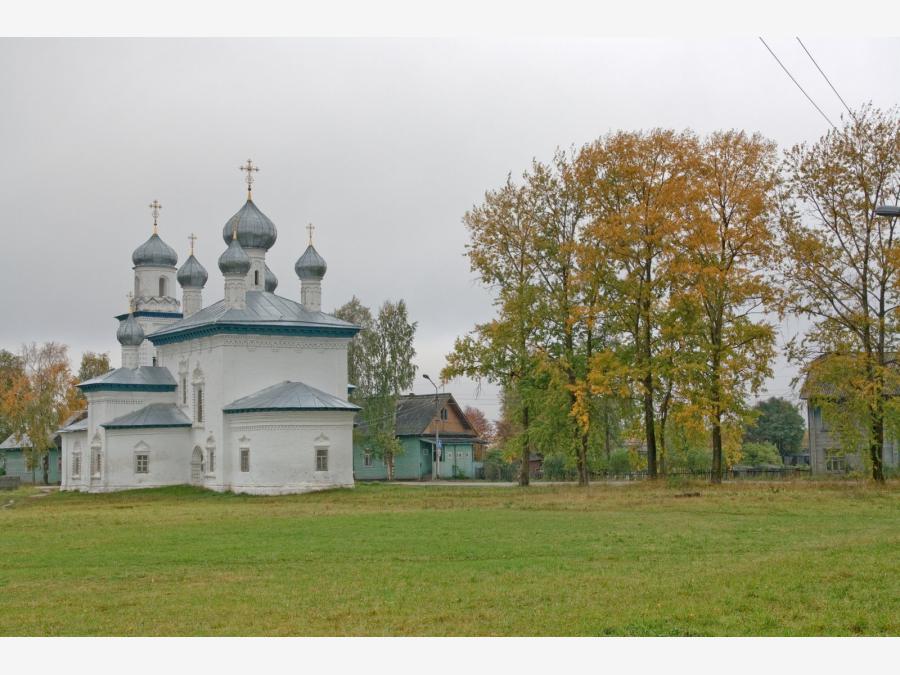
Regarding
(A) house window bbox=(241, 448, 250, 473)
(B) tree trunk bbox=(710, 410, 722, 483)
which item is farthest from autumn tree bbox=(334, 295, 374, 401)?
(B) tree trunk bbox=(710, 410, 722, 483)

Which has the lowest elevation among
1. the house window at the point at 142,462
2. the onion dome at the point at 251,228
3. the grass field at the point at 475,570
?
the grass field at the point at 475,570

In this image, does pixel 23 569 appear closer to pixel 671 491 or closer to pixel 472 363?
pixel 671 491

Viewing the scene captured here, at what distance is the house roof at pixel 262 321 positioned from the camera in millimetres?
50344

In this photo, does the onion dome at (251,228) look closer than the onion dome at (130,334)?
Yes

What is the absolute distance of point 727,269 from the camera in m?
40.4

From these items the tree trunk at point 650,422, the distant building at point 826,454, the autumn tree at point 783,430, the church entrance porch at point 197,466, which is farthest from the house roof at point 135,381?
the autumn tree at point 783,430

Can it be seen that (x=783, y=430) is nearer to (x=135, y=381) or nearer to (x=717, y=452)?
(x=717, y=452)

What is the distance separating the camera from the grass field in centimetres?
1316

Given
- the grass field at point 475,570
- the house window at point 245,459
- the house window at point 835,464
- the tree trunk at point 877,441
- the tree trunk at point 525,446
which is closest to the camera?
the grass field at point 475,570

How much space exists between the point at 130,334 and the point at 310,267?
33.5 feet

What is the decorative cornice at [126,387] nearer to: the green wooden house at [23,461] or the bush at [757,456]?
the green wooden house at [23,461]

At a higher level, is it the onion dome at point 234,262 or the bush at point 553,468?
the onion dome at point 234,262

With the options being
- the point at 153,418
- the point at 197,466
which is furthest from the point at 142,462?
the point at 197,466

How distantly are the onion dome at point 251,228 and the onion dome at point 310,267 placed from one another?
1.78m
